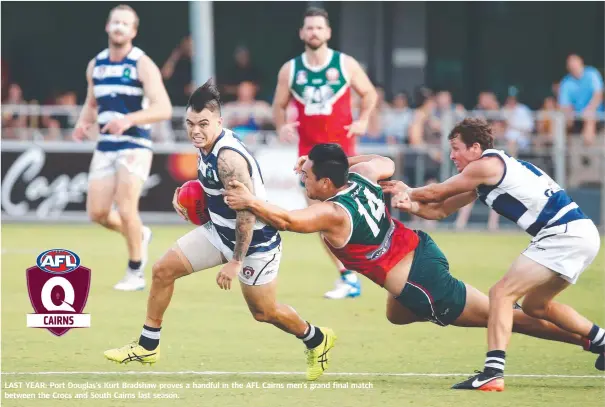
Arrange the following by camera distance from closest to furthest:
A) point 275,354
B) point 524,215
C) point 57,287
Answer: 1. point 524,215
2. point 57,287
3. point 275,354

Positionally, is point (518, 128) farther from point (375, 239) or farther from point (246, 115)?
point (375, 239)

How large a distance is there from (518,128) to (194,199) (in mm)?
11241

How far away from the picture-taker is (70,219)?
18.4 m

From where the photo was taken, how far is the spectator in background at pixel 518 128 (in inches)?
731

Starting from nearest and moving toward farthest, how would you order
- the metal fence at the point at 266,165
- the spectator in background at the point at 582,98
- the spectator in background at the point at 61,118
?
the metal fence at the point at 266,165 < the spectator in background at the point at 582,98 < the spectator in background at the point at 61,118

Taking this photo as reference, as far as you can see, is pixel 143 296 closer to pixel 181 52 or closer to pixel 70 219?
pixel 70 219

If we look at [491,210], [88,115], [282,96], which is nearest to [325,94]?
[282,96]

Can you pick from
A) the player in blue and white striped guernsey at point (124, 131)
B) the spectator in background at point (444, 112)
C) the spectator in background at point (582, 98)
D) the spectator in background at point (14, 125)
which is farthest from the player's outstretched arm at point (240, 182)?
the spectator in background at point (14, 125)

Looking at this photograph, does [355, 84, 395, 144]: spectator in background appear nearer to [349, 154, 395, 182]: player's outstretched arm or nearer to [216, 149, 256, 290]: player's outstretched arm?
[349, 154, 395, 182]: player's outstretched arm

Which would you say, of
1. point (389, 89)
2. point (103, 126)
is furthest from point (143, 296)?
point (389, 89)

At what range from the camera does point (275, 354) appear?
9133 millimetres

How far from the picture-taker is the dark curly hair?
26.7 feet

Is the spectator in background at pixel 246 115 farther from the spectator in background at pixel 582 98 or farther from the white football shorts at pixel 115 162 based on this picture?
the white football shorts at pixel 115 162

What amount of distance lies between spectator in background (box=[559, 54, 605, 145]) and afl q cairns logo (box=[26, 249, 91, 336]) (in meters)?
11.0
